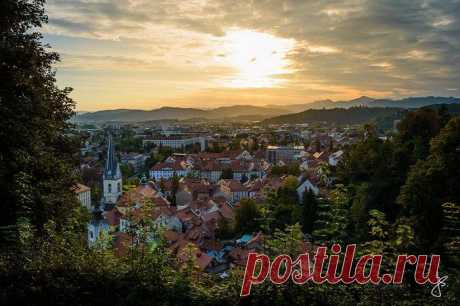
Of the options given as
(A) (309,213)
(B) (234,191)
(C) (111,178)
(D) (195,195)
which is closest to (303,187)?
(A) (309,213)

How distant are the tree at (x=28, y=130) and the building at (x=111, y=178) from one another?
3273 centimetres

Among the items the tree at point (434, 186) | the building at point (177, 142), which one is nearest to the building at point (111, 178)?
the tree at point (434, 186)

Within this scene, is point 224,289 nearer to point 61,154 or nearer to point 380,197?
point 61,154

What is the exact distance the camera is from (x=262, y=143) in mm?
114938

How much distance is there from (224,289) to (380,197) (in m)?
16.6

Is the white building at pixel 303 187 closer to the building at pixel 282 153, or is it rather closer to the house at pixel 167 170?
the house at pixel 167 170

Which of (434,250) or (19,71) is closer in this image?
(19,71)

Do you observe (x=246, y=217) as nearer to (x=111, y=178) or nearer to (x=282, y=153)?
(x=111, y=178)

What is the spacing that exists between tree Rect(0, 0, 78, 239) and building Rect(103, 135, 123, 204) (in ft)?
107

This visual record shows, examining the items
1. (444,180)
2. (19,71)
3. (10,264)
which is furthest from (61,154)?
(444,180)

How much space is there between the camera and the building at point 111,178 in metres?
41.7

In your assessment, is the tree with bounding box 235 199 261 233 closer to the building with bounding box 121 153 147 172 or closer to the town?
the town

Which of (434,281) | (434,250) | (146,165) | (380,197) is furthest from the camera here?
(146,165)

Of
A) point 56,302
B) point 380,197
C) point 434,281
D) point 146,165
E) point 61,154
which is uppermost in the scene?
point 61,154
